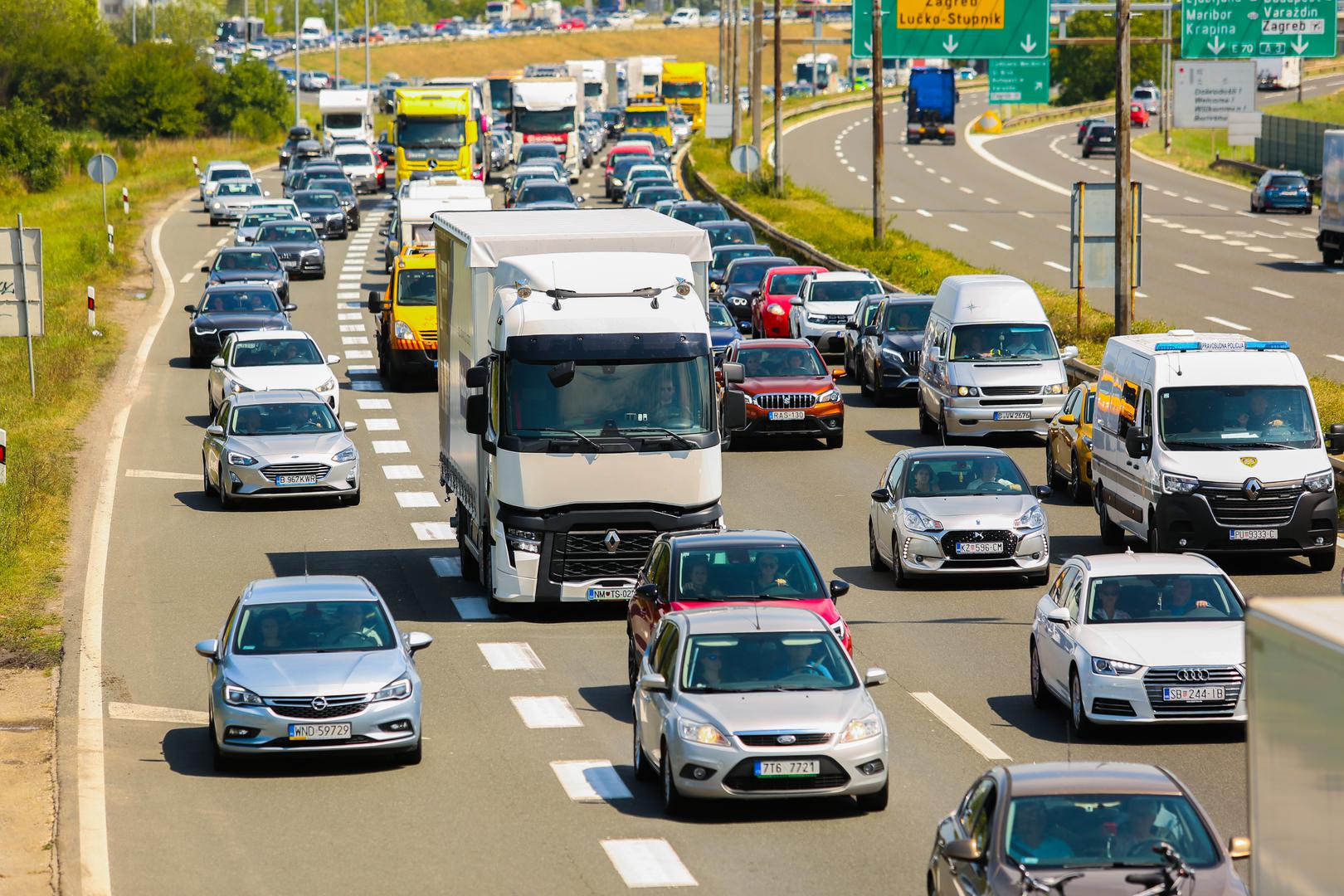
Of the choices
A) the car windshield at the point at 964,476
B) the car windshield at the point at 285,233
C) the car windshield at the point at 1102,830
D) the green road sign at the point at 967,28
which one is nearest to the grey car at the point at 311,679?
the car windshield at the point at 1102,830

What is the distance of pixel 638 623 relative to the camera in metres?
18.8

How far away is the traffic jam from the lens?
14469mm

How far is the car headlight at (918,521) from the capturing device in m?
23.2

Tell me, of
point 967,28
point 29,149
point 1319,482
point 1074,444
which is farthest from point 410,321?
point 29,149

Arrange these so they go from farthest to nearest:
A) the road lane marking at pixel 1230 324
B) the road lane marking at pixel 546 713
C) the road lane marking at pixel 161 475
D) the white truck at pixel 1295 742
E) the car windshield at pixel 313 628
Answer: the road lane marking at pixel 1230 324
the road lane marking at pixel 161 475
the road lane marking at pixel 546 713
the car windshield at pixel 313 628
the white truck at pixel 1295 742

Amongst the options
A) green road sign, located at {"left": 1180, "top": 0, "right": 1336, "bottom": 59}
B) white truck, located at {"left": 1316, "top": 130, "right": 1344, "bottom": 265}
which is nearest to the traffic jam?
green road sign, located at {"left": 1180, "top": 0, "right": 1336, "bottom": 59}

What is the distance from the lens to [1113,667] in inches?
652

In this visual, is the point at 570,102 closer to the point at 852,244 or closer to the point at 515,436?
the point at 852,244

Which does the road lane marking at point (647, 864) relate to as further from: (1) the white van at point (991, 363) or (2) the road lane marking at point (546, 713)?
(1) the white van at point (991, 363)

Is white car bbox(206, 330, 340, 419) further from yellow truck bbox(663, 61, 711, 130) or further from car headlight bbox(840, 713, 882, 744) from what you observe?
yellow truck bbox(663, 61, 711, 130)

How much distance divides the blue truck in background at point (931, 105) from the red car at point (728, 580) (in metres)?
87.5

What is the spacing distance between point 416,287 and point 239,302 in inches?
208

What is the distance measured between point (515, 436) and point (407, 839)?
7543 millimetres

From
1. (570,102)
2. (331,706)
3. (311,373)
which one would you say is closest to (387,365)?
(311,373)
